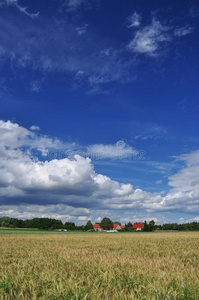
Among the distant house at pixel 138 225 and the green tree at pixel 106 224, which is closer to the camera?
the green tree at pixel 106 224

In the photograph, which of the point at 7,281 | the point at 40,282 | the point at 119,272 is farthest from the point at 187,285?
the point at 7,281

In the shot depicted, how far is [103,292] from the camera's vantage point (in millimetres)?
3510

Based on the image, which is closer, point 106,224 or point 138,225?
point 106,224

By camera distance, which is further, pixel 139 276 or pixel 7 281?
pixel 139 276

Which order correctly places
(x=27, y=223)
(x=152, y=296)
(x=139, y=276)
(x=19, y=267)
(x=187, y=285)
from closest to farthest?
(x=152, y=296)
(x=187, y=285)
(x=139, y=276)
(x=19, y=267)
(x=27, y=223)

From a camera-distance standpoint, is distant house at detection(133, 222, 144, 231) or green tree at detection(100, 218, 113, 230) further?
distant house at detection(133, 222, 144, 231)

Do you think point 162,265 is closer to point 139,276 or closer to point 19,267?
point 139,276

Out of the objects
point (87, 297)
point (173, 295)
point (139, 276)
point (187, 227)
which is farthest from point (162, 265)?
point (187, 227)

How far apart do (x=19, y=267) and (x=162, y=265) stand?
11.5 feet

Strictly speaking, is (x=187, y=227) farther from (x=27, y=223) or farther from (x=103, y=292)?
(x=103, y=292)

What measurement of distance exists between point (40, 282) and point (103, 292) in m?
1.27

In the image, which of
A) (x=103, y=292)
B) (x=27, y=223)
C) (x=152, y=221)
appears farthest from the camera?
(x=27, y=223)

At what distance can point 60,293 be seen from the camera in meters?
3.34

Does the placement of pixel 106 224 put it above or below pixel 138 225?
above
